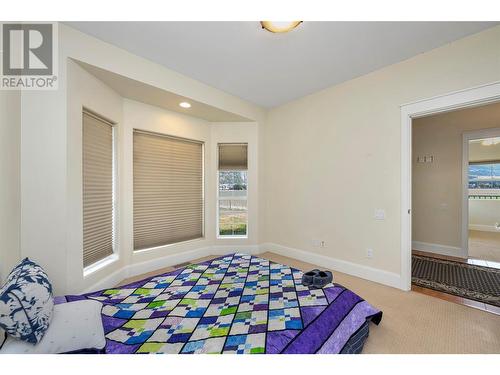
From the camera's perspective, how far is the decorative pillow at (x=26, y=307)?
1160mm

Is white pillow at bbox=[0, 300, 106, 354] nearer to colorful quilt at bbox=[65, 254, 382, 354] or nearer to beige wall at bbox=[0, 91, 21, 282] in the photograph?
colorful quilt at bbox=[65, 254, 382, 354]

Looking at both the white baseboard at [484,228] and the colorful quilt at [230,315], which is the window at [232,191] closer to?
the colorful quilt at [230,315]

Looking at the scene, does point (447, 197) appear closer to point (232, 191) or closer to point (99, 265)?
point (232, 191)

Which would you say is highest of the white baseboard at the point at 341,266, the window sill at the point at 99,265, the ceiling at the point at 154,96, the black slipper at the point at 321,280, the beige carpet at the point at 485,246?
the ceiling at the point at 154,96

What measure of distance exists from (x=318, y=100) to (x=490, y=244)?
5211 millimetres

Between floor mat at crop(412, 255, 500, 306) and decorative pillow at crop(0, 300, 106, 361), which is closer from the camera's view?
decorative pillow at crop(0, 300, 106, 361)

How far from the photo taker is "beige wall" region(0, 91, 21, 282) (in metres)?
1.74

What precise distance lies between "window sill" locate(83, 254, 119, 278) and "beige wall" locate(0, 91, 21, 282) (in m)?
0.65

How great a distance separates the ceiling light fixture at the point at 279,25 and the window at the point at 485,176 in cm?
763

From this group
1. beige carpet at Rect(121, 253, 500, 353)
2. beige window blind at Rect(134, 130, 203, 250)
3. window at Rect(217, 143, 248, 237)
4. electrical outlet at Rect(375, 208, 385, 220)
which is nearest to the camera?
beige carpet at Rect(121, 253, 500, 353)

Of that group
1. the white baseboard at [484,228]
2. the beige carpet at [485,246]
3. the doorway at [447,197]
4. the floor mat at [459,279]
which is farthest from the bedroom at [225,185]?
the white baseboard at [484,228]

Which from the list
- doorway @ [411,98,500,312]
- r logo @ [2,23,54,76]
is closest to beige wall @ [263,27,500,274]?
doorway @ [411,98,500,312]
